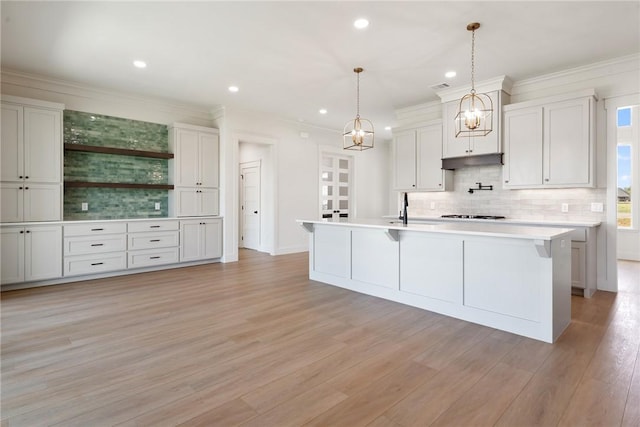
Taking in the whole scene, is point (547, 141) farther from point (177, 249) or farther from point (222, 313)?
point (177, 249)

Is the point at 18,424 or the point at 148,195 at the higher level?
the point at 148,195

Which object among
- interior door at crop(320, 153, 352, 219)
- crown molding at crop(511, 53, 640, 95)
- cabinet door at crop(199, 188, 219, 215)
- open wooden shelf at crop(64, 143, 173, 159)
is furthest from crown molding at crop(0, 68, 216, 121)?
crown molding at crop(511, 53, 640, 95)

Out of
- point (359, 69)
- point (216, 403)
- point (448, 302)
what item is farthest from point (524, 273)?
point (359, 69)

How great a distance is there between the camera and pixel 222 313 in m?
3.47

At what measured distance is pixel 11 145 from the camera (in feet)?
14.5

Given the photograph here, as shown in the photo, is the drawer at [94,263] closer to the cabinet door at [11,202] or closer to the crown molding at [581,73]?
the cabinet door at [11,202]

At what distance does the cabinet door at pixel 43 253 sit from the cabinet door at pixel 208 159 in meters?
2.34

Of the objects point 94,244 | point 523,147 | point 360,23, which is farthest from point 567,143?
point 94,244

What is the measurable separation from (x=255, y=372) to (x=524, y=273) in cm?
231

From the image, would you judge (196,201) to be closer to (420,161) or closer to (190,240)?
(190,240)

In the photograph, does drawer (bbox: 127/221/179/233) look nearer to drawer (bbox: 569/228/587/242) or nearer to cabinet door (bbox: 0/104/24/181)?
cabinet door (bbox: 0/104/24/181)

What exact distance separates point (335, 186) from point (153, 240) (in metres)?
4.43

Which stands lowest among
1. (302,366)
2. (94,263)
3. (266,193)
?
(302,366)

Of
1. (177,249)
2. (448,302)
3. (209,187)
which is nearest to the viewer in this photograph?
(448,302)
